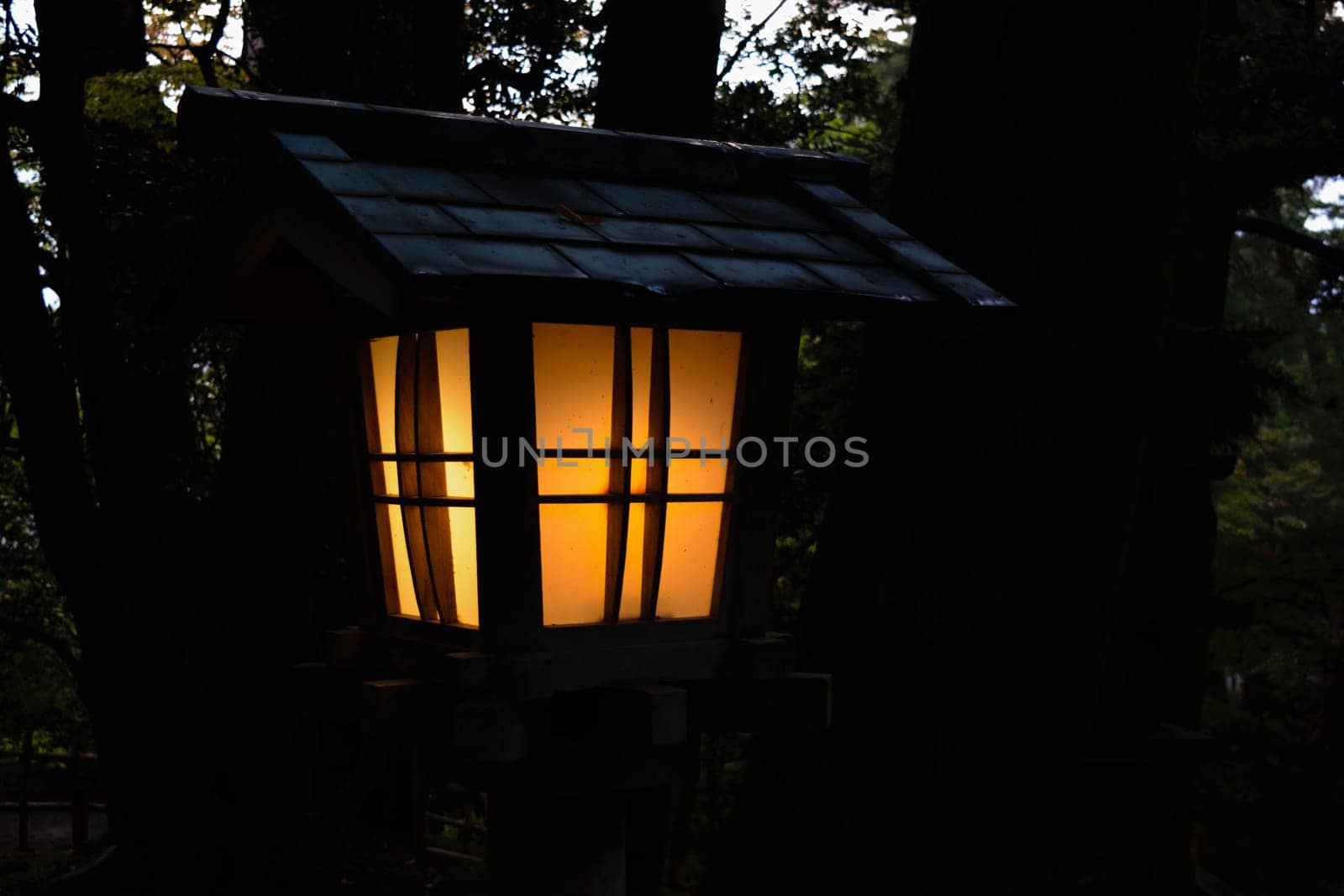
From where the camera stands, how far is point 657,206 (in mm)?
3186

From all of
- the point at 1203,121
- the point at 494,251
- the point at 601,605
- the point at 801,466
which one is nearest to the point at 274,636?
the point at 801,466

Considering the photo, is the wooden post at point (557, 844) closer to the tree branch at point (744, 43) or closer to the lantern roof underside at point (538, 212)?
the lantern roof underside at point (538, 212)

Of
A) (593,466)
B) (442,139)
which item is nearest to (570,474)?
(593,466)

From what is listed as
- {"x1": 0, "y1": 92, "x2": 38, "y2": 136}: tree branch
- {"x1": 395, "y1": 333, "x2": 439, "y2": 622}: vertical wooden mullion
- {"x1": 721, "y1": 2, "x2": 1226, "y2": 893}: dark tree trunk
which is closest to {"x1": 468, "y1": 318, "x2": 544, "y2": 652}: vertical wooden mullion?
{"x1": 395, "y1": 333, "x2": 439, "y2": 622}: vertical wooden mullion

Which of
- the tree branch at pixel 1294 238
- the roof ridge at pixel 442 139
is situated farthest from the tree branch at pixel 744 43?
the roof ridge at pixel 442 139

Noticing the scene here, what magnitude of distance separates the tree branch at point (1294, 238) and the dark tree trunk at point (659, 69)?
255 inches

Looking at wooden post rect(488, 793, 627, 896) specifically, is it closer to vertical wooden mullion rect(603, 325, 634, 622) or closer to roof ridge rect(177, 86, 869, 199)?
vertical wooden mullion rect(603, 325, 634, 622)

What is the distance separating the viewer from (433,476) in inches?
123

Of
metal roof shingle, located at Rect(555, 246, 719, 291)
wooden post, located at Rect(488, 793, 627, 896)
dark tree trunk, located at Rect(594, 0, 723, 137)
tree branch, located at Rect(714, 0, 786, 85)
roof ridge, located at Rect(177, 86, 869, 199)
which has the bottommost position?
wooden post, located at Rect(488, 793, 627, 896)

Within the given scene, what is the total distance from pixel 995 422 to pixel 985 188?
89 centimetres

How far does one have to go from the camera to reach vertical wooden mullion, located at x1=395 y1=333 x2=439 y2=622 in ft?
10.4

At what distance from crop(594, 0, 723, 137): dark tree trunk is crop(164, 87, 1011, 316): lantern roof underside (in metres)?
2.59

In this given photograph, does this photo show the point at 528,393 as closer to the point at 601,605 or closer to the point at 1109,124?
the point at 601,605

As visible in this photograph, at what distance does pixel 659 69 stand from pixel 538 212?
3280mm
